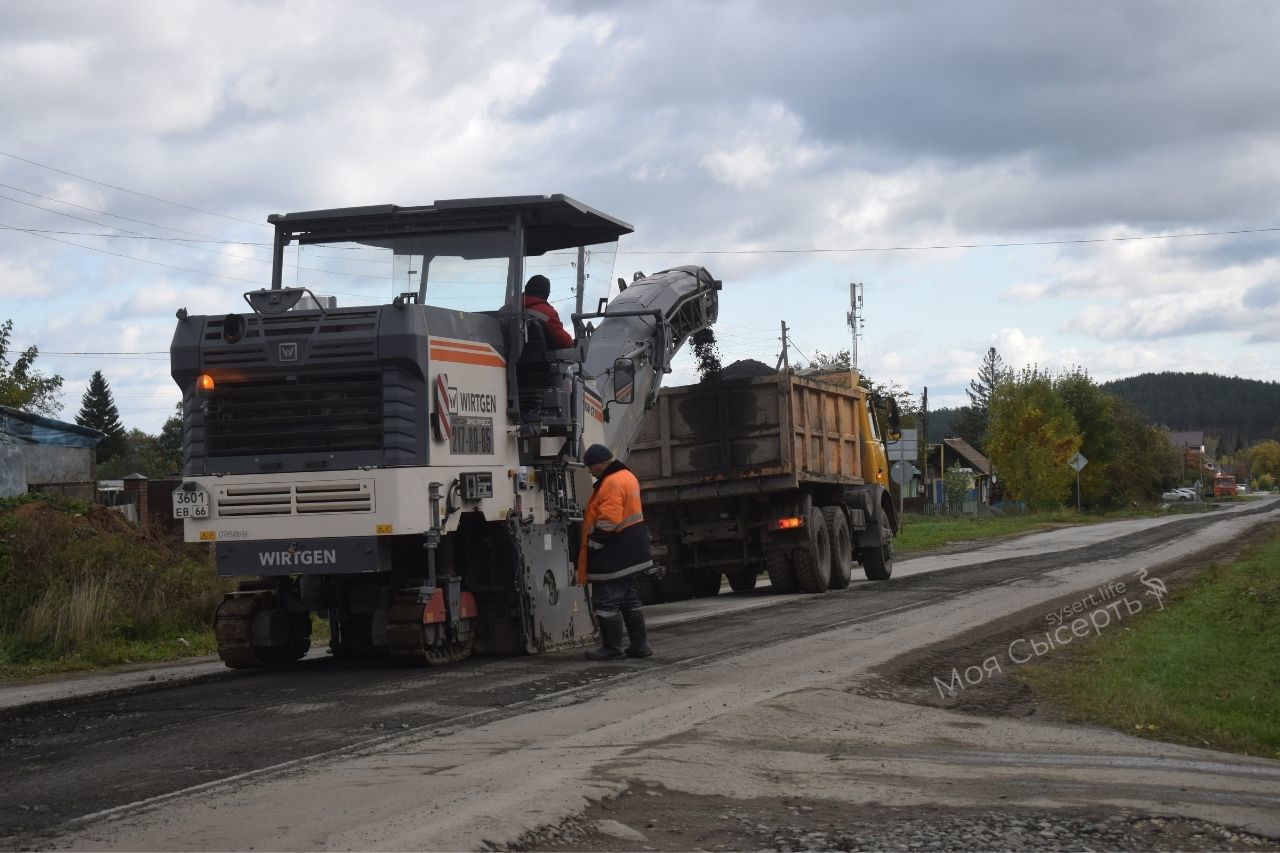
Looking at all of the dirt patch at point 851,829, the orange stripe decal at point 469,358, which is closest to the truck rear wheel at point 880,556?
the orange stripe decal at point 469,358

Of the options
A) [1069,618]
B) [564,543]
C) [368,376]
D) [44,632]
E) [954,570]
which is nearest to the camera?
[368,376]

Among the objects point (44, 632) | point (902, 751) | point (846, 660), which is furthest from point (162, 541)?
point (902, 751)

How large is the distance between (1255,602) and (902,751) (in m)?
9.79

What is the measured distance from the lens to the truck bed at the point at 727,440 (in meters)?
19.4

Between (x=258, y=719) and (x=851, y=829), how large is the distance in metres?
4.33

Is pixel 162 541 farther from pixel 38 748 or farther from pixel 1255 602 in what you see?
pixel 1255 602

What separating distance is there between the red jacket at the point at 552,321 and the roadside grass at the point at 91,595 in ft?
16.5

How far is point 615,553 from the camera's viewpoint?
12.0 metres

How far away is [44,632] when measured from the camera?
13812 mm

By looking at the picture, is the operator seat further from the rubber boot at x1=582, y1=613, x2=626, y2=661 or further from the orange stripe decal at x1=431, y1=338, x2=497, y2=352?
the rubber boot at x1=582, y1=613, x2=626, y2=661

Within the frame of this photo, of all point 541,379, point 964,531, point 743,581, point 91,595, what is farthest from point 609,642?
point 964,531

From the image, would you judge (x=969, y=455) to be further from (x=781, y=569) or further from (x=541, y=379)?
(x=541, y=379)

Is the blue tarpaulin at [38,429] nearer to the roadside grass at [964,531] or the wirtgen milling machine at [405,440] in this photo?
the roadside grass at [964,531]

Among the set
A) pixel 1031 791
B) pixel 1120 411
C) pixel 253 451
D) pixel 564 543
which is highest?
pixel 1120 411
